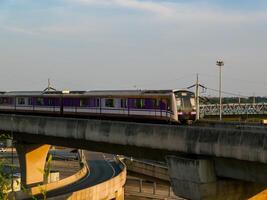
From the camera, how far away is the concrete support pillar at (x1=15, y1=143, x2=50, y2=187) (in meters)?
46.6

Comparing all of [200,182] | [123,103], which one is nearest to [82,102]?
[123,103]

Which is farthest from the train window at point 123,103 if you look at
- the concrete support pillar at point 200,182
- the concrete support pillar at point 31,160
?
the concrete support pillar at point 31,160

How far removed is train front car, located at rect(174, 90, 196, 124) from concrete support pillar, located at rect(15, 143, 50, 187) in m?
20.4

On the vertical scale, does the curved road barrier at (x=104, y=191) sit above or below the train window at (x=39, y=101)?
below

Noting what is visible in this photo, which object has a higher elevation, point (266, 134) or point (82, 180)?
point (266, 134)

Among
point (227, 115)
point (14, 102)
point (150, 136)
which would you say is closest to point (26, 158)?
point (14, 102)

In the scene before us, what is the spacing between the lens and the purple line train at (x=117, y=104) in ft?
104

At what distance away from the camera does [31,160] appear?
47.8 m

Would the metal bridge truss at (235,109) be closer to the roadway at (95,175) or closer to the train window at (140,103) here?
the roadway at (95,175)

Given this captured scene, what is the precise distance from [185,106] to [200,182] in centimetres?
1182

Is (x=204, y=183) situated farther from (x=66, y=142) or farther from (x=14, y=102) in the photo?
(x=14, y=102)

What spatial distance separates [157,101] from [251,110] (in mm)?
57463

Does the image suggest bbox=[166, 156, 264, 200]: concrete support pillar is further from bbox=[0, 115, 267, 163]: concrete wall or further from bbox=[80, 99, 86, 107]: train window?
bbox=[80, 99, 86, 107]: train window

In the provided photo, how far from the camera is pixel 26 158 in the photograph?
1857 inches
